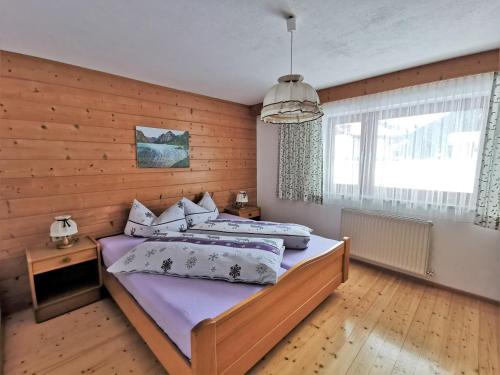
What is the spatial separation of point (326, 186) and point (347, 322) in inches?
72.4

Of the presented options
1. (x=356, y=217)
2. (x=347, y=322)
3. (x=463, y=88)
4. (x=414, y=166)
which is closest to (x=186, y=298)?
(x=347, y=322)

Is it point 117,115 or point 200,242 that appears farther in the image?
point 117,115

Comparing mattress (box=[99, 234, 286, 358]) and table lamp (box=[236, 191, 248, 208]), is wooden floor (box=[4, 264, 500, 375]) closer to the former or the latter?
mattress (box=[99, 234, 286, 358])

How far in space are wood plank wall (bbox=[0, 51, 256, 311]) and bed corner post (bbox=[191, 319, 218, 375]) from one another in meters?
2.09

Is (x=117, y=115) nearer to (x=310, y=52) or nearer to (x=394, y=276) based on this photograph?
(x=310, y=52)

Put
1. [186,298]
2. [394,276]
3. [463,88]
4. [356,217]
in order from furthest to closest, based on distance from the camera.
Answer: [356,217] < [394,276] < [463,88] < [186,298]

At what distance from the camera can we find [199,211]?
312 cm

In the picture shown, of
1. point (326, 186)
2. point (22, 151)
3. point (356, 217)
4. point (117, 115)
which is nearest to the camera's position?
point (22, 151)

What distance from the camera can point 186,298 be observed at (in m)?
1.50

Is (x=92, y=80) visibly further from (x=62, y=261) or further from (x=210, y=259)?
(x=210, y=259)

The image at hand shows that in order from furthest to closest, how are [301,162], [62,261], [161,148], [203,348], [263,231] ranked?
[301,162], [161,148], [263,231], [62,261], [203,348]

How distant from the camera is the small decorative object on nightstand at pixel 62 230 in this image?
2154mm

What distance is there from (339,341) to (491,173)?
2.06 metres

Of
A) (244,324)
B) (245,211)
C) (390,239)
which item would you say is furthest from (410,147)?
(244,324)
